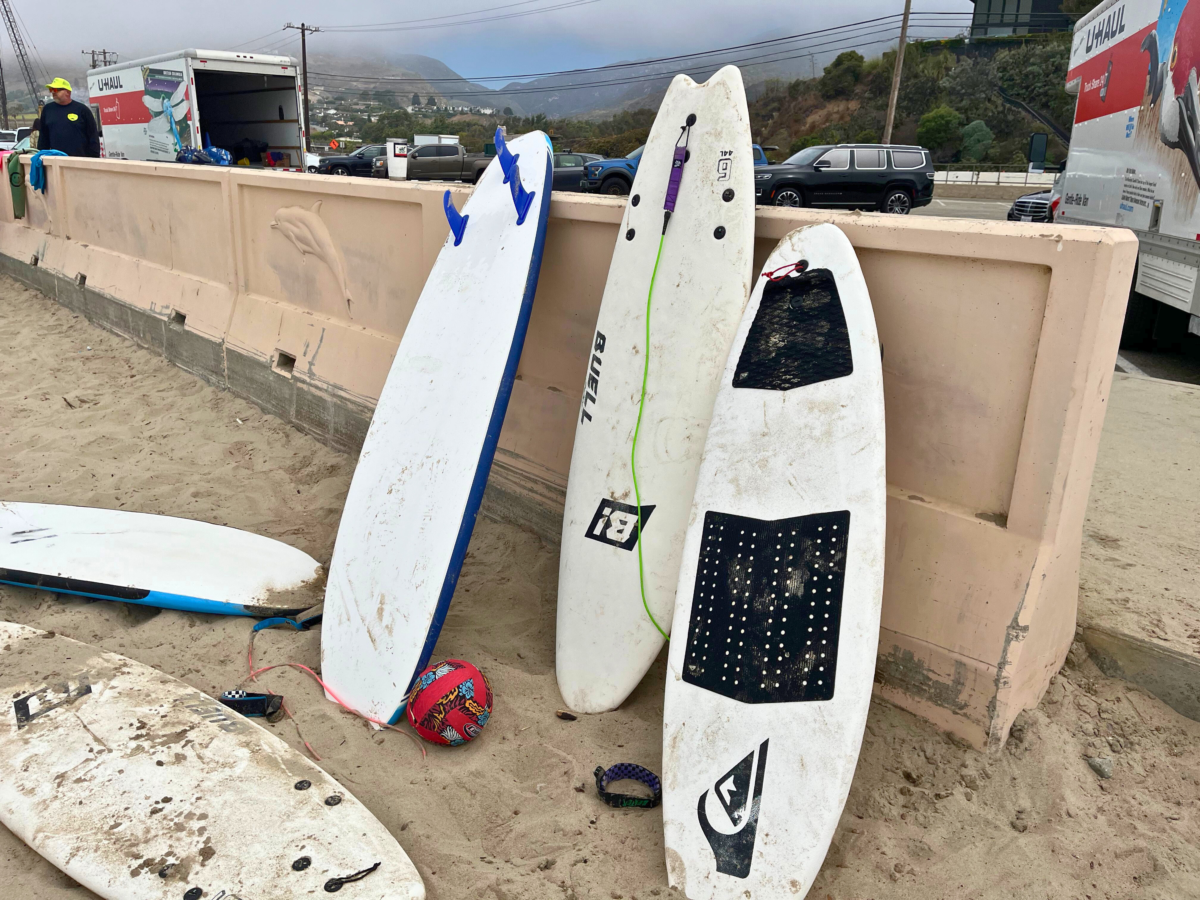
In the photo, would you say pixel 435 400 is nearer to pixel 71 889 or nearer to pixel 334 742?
pixel 334 742

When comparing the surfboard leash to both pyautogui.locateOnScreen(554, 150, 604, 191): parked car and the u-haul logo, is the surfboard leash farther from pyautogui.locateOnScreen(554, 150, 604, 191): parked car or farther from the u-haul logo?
pyautogui.locateOnScreen(554, 150, 604, 191): parked car

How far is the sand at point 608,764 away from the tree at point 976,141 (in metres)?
45.6

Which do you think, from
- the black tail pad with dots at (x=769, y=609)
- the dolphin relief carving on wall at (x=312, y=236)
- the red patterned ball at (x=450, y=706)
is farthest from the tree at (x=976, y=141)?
the red patterned ball at (x=450, y=706)

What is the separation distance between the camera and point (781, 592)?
83.8 inches

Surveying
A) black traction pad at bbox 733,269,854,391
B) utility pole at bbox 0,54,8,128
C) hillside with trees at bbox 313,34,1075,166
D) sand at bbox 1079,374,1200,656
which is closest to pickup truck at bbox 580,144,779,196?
sand at bbox 1079,374,1200,656

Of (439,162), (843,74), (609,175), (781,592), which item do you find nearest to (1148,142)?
(781,592)

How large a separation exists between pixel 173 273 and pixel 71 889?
5.45 m

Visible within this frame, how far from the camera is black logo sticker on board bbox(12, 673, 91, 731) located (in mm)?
2396

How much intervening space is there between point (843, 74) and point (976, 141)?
13.9 meters

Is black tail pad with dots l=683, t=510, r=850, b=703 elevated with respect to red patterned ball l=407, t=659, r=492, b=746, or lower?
elevated

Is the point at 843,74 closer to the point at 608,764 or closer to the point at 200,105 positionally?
the point at 200,105

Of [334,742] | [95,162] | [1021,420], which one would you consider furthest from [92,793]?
[95,162]

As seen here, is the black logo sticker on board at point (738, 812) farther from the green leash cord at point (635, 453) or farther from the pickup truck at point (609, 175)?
the pickup truck at point (609, 175)

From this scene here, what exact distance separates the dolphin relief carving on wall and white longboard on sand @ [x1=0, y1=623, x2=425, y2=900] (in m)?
2.66
